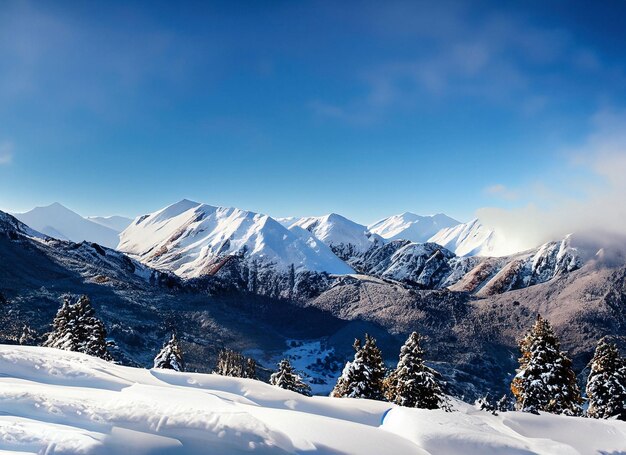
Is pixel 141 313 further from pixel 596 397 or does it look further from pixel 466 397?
pixel 596 397

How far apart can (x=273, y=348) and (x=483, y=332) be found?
303 feet

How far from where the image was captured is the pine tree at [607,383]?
29328 mm

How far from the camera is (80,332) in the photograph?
35.4 metres

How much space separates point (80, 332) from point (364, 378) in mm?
24299

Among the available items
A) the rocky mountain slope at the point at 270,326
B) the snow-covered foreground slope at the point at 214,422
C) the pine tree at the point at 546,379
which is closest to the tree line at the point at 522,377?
the pine tree at the point at 546,379

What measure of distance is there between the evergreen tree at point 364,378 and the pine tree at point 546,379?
30.7 feet

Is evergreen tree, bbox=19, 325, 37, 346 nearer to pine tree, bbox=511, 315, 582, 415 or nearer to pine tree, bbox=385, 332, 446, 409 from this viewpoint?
pine tree, bbox=385, 332, 446, 409

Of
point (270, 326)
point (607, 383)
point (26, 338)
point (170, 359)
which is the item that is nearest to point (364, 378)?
point (607, 383)

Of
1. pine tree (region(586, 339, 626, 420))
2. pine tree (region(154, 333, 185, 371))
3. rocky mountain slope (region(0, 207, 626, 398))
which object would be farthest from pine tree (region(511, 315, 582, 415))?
rocky mountain slope (region(0, 207, 626, 398))

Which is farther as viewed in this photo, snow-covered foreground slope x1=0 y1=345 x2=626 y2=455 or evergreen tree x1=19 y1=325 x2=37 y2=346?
evergreen tree x1=19 y1=325 x2=37 y2=346

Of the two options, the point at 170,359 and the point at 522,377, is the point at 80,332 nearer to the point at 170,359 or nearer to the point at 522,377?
the point at 170,359

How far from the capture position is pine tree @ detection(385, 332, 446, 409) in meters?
27.5

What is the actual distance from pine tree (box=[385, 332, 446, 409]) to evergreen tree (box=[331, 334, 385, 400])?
7.57 feet

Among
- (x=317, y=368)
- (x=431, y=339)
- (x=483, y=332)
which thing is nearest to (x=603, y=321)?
(x=483, y=332)
